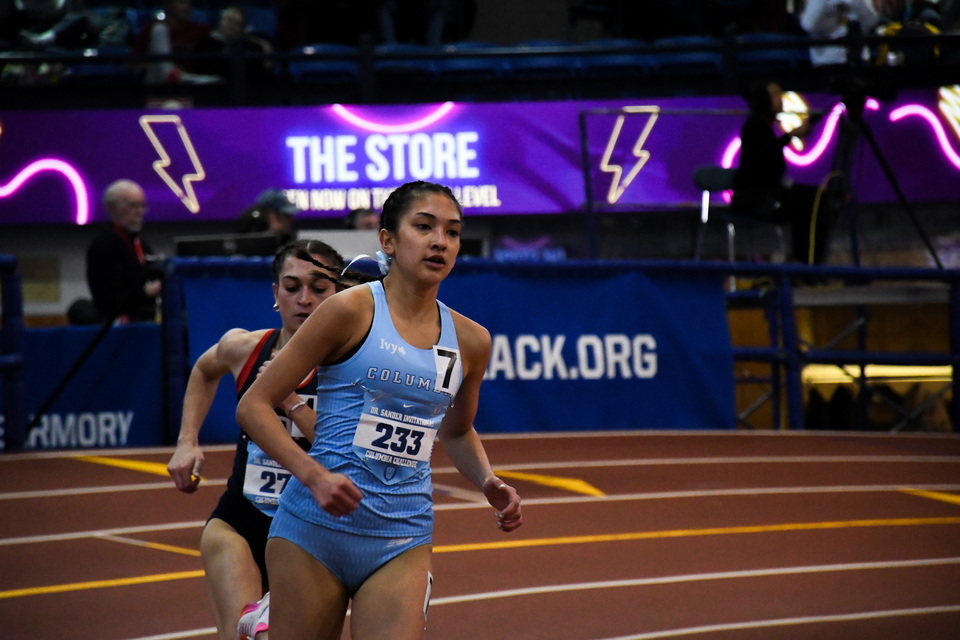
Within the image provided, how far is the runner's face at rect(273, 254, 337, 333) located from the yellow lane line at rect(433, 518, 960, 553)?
2362 mm

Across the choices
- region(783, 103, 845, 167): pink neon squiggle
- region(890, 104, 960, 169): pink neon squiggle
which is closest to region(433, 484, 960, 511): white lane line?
region(783, 103, 845, 167): pink neon squiggle

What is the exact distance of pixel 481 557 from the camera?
18.7ft

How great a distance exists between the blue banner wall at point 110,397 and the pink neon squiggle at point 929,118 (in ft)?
28.9

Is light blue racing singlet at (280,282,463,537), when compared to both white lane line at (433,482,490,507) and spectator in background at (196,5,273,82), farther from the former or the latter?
spectator in background at (196,5,273,82)

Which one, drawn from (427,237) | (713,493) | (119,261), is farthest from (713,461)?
(427,237)

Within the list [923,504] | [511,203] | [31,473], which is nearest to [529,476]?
[923,504]

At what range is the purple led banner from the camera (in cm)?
1278

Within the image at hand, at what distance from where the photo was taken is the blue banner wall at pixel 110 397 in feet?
27.3

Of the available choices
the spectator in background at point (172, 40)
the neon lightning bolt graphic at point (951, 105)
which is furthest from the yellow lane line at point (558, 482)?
the neon lightning bolt graphic at point (951, 105)

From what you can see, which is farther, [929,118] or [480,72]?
[480,72]

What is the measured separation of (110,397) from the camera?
8359 mm

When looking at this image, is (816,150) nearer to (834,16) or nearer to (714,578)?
(834,16)

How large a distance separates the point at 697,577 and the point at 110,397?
481 centimetres

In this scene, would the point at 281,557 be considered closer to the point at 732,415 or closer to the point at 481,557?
the point at 481,557
